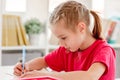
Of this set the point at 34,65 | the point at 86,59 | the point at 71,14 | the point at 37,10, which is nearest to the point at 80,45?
the point at 86,59

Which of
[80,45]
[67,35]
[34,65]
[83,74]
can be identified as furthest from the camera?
[34,65]

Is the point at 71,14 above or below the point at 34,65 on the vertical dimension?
above

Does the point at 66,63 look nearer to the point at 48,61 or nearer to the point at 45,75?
the point at 48,61

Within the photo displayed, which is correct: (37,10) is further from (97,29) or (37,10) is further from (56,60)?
(97,29)

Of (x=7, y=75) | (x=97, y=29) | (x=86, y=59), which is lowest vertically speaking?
(x=7, y=75)

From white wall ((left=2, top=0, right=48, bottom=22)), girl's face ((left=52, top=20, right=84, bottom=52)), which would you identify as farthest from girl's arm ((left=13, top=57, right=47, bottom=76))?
white wall ((left=2, top=0, right=48, bottom=22))

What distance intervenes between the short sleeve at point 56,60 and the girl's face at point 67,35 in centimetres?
27


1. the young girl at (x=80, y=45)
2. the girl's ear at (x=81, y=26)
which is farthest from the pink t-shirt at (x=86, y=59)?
the girl's ear at (x=81, y=26)

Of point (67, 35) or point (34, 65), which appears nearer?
point (67, 35)

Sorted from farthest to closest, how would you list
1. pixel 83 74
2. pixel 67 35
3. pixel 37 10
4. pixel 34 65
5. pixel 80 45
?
1. pixel 37 10
2. pixel 34 65
3. pixel 80 45
4. pixel 67 35
5. pixel 83 74

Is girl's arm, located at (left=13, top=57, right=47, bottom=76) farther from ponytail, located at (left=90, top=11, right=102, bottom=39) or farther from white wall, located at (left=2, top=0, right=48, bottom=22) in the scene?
white wall, located at (left=2, top=0, right=48, bottom=22)

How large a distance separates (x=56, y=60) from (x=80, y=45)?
25cm

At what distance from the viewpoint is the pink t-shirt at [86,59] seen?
1080 mm

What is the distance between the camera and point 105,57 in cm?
105
